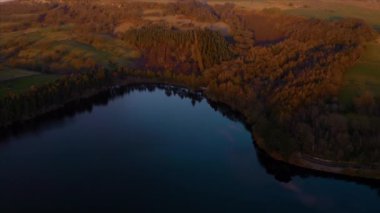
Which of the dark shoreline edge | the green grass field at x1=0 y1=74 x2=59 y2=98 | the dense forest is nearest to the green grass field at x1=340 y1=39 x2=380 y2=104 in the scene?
the dense forest

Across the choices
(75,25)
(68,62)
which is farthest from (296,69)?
(75,25)

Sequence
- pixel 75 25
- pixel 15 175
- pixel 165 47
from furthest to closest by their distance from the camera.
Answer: pixel 75 25 < pixel 165 47 < pixel 15 175

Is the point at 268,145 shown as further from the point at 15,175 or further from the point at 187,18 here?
the point at 187,18

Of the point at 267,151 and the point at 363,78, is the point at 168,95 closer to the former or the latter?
the point at 267,151

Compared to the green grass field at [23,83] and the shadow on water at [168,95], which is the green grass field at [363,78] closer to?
the shadow on water at [168,95]

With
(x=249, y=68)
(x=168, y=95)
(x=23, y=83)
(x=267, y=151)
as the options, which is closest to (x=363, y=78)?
(x=249, y=68)
